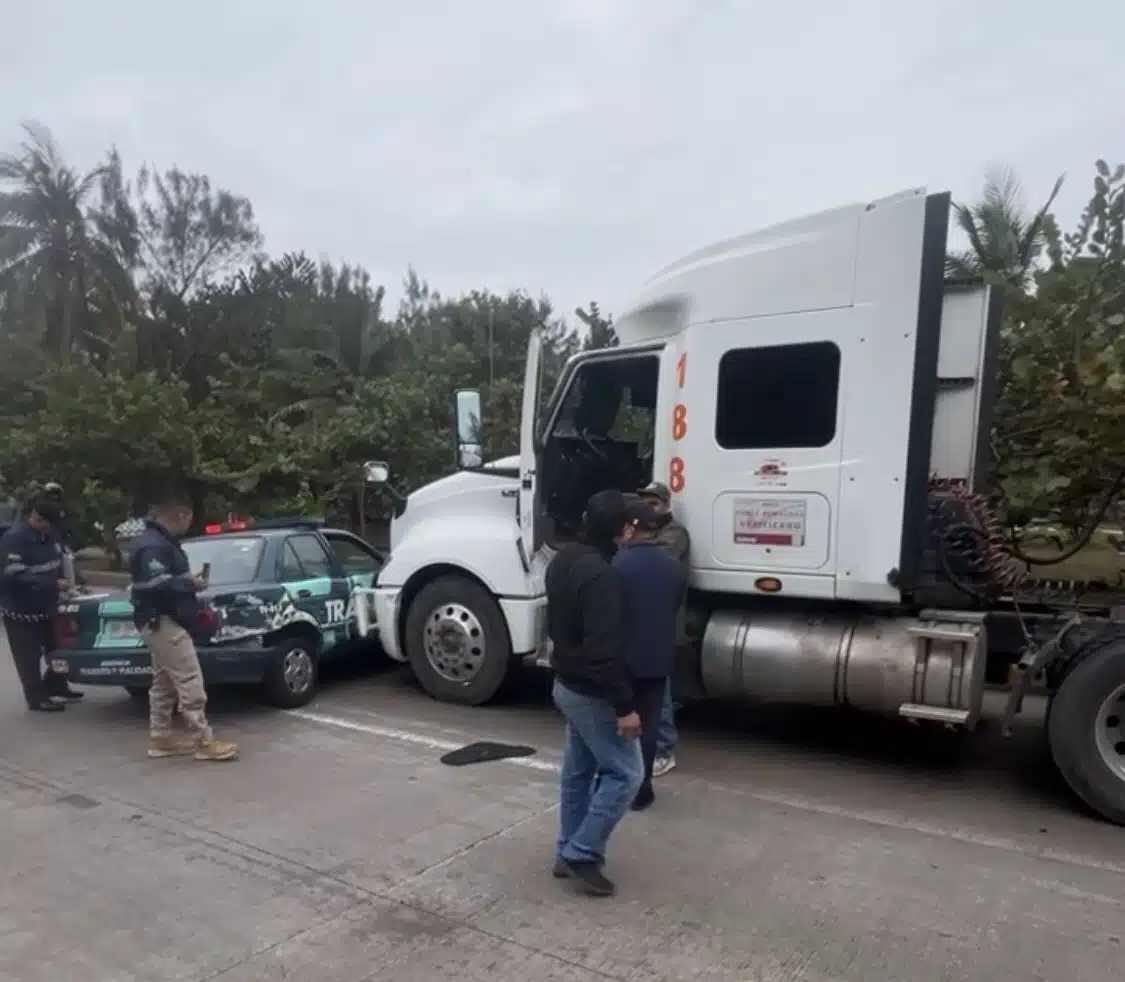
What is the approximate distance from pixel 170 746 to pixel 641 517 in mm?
3605

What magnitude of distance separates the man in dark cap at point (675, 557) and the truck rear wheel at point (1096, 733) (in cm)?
200

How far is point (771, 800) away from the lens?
5.27m

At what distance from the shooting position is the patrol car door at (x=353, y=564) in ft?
25.9

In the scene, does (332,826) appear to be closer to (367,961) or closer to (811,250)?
(367,961)

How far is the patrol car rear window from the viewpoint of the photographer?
7133 mm

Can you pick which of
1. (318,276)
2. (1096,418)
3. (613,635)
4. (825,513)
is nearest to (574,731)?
(613,635)

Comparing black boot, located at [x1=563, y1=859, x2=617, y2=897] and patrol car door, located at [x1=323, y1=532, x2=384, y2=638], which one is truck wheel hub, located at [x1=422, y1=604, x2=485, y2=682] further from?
black boot, located at [x1=563, y1=859, x2=617, y2=897]

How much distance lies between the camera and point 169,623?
5848 mm

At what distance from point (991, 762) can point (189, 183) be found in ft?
125

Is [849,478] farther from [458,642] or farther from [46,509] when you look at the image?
[46,509]

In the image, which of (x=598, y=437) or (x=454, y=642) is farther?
(x=454, y=642)

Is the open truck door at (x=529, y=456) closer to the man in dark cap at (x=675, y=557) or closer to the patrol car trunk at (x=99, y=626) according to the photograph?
the man in dark cap at (x=675, y=557)

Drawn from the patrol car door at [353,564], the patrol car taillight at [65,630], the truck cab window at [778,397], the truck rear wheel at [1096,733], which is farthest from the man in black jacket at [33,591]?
the truck rear wheel at [1096,733]

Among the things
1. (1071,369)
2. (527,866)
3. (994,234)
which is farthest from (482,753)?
(994,234)
